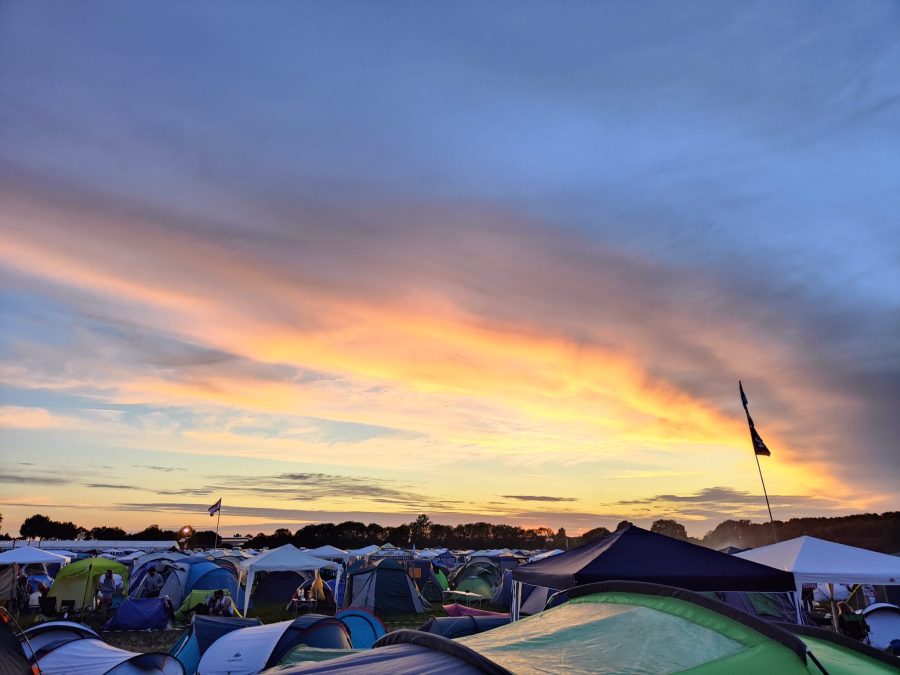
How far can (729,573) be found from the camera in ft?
29.5

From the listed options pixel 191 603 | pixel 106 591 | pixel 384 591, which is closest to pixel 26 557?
pixel 106 591

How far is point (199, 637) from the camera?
1121 centimetres

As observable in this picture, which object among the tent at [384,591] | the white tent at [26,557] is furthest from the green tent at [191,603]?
the white tent at [26,557]

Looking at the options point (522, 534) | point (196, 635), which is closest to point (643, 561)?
point (196, 635)

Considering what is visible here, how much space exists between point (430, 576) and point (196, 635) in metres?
23.4

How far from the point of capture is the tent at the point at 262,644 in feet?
32.0

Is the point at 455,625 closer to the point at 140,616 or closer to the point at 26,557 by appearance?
the point at 140,616

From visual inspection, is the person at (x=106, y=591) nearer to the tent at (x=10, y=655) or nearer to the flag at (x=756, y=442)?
the tent at (x=10, y=655)

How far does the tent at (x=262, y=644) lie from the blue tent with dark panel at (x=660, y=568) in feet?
13.8

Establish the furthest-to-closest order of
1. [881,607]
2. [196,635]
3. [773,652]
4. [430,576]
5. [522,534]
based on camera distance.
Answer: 1. [522,534]
2. [430,576]
3. [881,607]
4. [196,635]
5. [773,652]

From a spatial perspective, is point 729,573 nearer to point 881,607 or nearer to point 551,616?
point 551,616

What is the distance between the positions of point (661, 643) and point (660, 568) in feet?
19.0

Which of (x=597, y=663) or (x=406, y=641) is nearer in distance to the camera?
(x=597, y=663)

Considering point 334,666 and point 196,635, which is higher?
point 334,666
